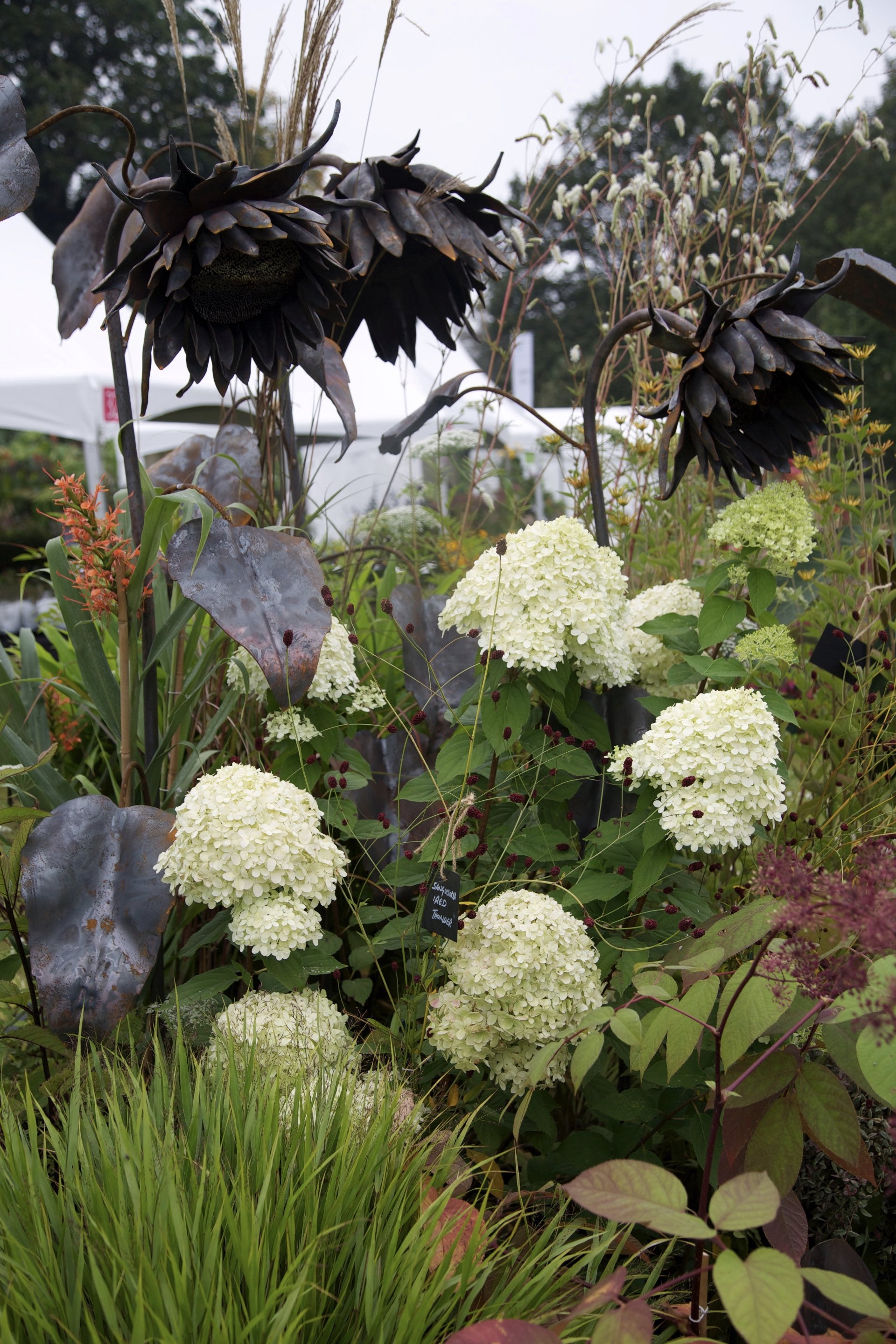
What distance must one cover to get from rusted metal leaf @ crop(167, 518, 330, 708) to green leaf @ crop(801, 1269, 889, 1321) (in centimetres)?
77

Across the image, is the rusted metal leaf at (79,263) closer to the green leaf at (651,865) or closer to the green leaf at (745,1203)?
the green leaf at (651,865)

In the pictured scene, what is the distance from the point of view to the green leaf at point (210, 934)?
4.09ft

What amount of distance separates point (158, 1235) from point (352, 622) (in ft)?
3.50

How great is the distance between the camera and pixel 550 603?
3.85 ft

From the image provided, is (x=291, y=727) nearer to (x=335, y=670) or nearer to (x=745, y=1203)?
(x=335, y=670)

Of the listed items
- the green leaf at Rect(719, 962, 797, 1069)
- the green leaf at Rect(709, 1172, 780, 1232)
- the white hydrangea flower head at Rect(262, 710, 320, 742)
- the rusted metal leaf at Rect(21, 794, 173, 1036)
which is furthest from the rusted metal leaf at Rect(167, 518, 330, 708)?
the green leaf at Rect(709, 1172, 780, 1232)

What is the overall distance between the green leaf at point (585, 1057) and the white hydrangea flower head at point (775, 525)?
28.1 inches

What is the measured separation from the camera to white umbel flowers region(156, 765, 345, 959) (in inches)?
41.2

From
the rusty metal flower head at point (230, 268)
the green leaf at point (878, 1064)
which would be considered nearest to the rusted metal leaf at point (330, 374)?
the rusty metal flower head at point (230, 268)

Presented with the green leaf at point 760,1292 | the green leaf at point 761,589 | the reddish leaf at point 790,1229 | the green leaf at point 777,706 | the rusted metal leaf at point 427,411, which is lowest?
the reddish leaf at point 790,1229

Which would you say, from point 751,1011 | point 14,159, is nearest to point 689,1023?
point 751,1011

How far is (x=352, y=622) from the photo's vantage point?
166 centimetres

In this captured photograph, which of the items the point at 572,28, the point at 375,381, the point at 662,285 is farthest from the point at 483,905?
the point at 375,381

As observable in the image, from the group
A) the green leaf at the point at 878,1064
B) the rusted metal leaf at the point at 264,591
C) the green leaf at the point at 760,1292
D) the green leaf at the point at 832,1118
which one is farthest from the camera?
the rusted metal leaf at the point at 264,591
